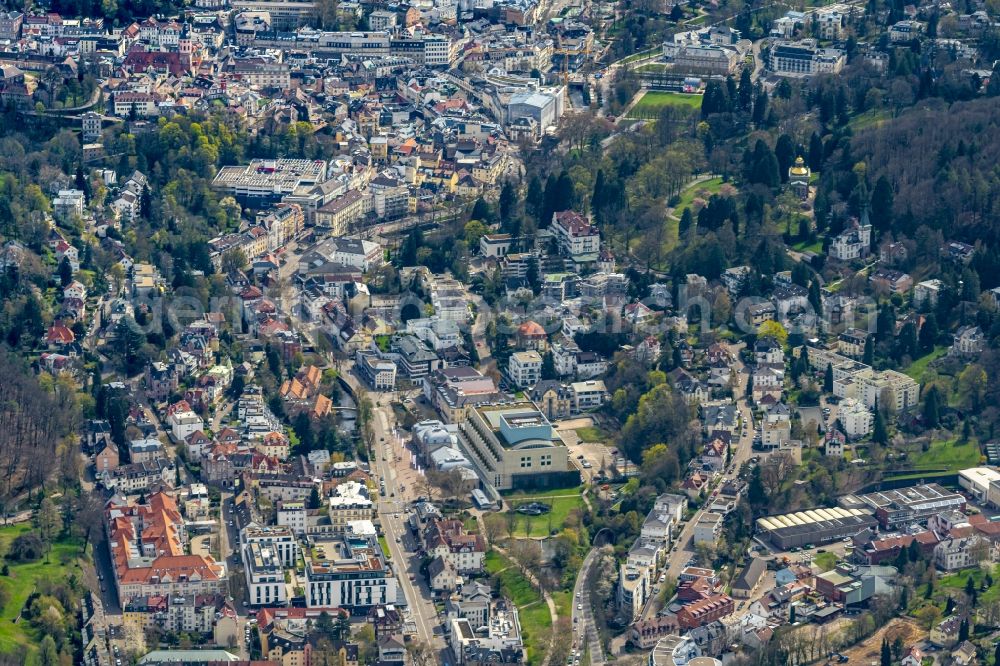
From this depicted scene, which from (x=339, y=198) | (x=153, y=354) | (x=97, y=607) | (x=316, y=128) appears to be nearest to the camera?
(x=97, y=607)

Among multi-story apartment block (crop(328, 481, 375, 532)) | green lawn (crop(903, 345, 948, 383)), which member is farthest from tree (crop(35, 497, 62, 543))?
green lawn (crop(903, 345, 948, 383))

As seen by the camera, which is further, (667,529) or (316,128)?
(316,128)

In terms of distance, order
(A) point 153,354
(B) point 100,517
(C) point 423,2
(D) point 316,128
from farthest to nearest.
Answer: (C) point 423,2 → (D) point 316,128 → (A) point 153,354 → (B) point 100,517

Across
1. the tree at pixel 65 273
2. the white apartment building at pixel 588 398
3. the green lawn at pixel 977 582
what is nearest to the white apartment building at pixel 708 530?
the green lawn at pixel 977 582

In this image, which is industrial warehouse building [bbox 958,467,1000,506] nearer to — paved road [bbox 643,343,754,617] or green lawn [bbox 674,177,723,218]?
paved road [bbox 643,343,754,617]

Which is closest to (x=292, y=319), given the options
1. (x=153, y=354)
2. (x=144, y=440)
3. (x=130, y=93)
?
(x=153, y=354)

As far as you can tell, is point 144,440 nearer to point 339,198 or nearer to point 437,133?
point 339,198

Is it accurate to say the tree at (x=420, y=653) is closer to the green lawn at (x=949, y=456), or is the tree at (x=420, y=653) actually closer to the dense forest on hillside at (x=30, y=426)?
the dense forest on hillside at (x=30, y=426)
